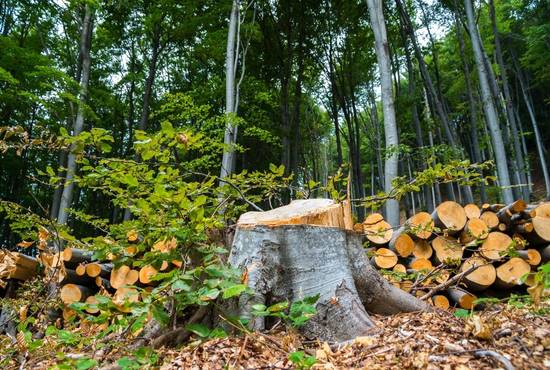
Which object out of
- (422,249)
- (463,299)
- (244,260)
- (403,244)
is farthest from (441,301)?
(244,260)

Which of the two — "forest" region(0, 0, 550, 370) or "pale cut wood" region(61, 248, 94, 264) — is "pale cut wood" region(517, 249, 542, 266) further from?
"pale cut wood" region(61, 248, 94, 264)

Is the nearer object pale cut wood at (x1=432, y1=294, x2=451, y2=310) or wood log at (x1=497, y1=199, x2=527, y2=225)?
pale cut wood at (x1=432, y1=294, x2=451, y2=310)

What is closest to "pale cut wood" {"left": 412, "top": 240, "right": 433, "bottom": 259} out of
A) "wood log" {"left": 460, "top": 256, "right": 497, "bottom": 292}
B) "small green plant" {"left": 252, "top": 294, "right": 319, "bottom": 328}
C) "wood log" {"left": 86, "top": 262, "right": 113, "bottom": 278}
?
"wood log" {"left": 460, "top": 256, "right": 497, "bottom": 292}

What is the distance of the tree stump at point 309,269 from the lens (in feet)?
6.59

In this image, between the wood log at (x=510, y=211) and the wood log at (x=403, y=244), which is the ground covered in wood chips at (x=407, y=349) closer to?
the wood log at (x=403, y=244)

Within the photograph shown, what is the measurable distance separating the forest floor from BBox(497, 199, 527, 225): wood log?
8.55ft

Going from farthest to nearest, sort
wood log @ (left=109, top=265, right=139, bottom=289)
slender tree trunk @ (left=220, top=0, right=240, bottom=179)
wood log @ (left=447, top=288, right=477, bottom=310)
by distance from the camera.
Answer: slender tree trunk @ (left=220, top=0, right=240, bottom=179)
wood log @ (left=109, top=265, right=139, bottom=289)
wood log @ (left=447, top=288, right=477, bottom=310)

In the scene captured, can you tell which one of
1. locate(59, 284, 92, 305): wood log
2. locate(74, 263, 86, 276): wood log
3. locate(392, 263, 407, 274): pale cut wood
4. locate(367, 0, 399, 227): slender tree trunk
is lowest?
locate(59, 284, 92, 305): wood log

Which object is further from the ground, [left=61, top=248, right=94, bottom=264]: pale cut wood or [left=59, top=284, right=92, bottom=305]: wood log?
[left=61, top=248, right=94, bottom=264]: pale cut wood

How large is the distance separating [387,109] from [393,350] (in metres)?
5.68

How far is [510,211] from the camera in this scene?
14.0 feet

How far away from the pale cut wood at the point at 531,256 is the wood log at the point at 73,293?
5.37m

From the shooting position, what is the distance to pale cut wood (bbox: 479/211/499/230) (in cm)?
426

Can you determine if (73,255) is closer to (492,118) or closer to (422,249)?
(422,249)
